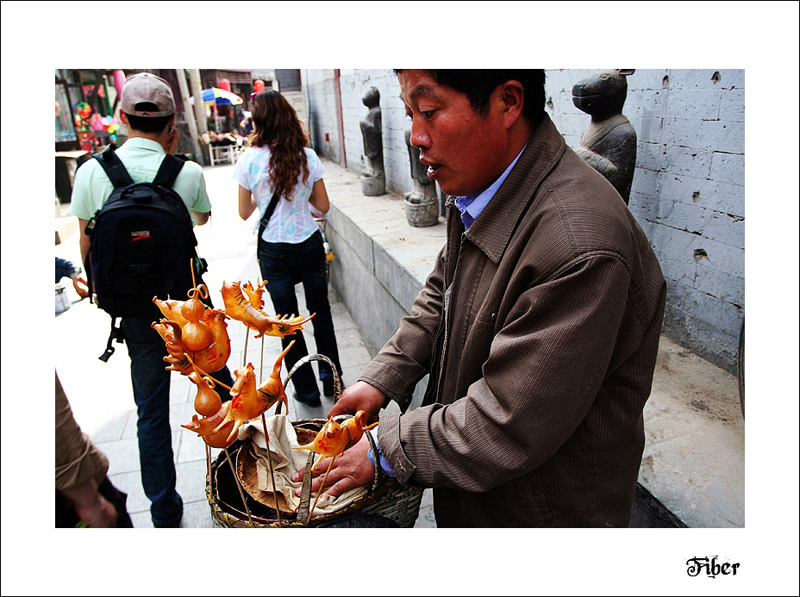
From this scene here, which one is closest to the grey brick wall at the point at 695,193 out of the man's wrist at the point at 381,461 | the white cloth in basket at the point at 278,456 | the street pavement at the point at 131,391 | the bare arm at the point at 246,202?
the street pavement at the point at 131,391

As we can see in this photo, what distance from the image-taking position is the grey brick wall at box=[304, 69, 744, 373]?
2.16 meters

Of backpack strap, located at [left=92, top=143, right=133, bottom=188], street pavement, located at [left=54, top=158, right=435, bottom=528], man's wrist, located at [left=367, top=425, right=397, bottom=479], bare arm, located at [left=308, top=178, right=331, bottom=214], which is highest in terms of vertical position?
backpack strap, located at [left=92, top=143, right=133, bottom=188]

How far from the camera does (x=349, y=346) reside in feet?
14.6

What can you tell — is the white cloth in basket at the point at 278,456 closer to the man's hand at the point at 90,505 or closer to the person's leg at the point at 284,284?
the man's hand at the point at 90,505

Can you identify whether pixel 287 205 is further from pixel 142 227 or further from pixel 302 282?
pixel 142 227

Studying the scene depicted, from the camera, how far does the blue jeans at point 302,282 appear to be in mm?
3248

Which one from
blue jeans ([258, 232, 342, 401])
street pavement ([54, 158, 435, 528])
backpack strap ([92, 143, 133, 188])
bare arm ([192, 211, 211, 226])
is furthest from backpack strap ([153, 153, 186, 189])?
blue jeans ([258, 232, 342, 401])

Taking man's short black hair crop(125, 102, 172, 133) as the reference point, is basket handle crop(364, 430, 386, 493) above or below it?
below

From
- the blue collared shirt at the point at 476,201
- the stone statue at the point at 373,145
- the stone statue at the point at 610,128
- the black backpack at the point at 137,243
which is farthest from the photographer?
the stone statue at the point at 373,145

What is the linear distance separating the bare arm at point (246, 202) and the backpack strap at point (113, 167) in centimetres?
105

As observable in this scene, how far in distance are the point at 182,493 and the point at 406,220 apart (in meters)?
2.85

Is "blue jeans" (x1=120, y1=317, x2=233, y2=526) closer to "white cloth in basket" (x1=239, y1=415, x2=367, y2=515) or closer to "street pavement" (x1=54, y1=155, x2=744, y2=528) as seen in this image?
"street pavement" (x1=54, y1=155, x2=744, y2=528)

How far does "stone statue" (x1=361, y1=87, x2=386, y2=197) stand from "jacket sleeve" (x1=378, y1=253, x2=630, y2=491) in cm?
511

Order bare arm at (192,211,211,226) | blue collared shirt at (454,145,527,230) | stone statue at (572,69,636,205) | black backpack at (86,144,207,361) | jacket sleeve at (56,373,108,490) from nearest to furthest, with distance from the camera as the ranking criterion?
blue collared shirt at (454,145,527,230) → jacket sleeve at (56,373,108,490) → black backpack at (86,144,207,361) → stone statue at (572,69,636,205) → bare arm at (192,211,211,226)
